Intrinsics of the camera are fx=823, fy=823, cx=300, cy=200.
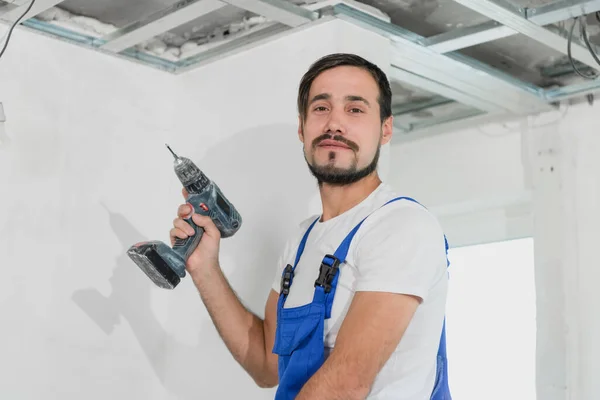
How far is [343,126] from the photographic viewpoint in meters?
1.89

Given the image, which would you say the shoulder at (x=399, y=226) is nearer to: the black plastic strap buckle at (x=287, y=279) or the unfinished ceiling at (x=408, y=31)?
the black plastic strap buckle at (x=287, y=279)

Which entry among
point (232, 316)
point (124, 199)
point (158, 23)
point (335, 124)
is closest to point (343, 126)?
point (335, 124)

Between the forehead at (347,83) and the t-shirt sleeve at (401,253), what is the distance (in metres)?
0.35

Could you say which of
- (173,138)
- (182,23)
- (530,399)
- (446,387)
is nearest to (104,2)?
(182,23)

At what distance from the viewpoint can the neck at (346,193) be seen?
1912 millimetres

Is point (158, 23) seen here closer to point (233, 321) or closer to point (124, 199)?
point (124, 199)

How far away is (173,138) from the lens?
9.50 ft

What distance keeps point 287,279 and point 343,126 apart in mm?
373

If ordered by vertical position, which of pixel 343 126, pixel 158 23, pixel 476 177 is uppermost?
pixel 158 23

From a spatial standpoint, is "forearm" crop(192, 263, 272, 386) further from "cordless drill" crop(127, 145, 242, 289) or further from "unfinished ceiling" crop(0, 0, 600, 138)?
"unfinished ceiling" crop(0, 0, 600, 138)

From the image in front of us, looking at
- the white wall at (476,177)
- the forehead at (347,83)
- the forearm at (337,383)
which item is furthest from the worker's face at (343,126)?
the white wall at (476,177)

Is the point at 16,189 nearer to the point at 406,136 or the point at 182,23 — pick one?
the point at 182,23

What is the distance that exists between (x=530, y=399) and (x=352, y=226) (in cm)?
222

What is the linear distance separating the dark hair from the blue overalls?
33 cm
